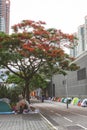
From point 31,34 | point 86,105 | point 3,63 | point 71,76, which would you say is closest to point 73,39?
point 31,34

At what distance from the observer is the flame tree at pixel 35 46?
100 feet

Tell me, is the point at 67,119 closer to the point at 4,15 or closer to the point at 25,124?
the point at 25,124

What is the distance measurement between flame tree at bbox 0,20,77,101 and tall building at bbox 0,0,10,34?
11.2 metres

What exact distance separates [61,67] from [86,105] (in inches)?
484

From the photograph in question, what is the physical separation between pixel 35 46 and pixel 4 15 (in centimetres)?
1715

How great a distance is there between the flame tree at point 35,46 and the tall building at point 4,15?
11150 mm

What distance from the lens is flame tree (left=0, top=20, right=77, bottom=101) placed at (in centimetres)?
3056

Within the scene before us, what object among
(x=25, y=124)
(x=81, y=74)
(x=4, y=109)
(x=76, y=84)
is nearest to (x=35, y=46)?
(x=4, y=109)

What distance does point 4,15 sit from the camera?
46844 millimetres

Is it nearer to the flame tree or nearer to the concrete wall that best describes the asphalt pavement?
the flame tree

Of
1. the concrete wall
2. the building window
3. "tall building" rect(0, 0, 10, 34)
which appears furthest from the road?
the building window

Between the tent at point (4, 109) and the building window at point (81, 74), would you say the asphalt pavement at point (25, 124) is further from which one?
the building window at point (81, 74)

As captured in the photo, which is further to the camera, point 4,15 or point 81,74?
point 81,74

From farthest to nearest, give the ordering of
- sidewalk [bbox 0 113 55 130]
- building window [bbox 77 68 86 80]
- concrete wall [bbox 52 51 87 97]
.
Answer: building window [bbox 77 68 86 80], concrete wall [bbox 52 51 87 97], sidewalk [bbox 0 113 55 130]
